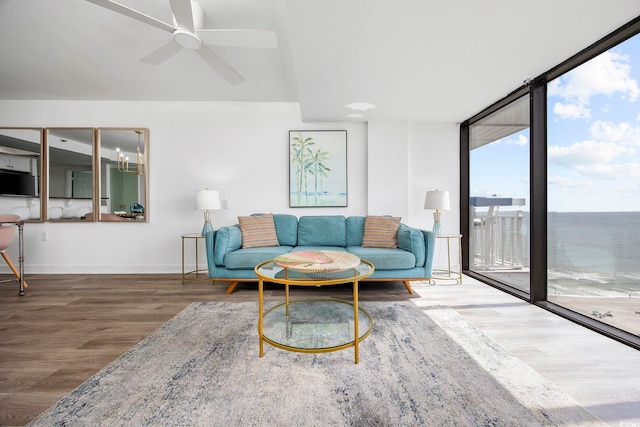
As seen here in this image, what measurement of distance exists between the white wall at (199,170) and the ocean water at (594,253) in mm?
1545

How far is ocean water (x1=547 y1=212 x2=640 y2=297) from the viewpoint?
2.03 metres

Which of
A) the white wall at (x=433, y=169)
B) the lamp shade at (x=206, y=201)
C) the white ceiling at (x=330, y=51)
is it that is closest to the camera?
the white ceiling at (x=330, y=51)

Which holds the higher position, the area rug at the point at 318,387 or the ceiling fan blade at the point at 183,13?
the ceiling fan blade at the point at 183,13

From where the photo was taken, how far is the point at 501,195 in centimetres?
330

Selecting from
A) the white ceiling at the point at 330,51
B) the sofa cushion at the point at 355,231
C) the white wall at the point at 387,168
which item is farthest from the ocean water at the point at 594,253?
the sofa cushion at the point at 355,231

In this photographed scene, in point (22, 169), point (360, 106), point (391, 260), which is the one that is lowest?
point (391, 260)

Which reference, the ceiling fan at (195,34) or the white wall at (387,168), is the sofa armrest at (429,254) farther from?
the ceiling fan at (195,34)

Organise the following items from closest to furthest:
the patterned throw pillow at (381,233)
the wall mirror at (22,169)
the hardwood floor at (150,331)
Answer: the hardwood floor at (150,331)
the patterned throw pillow at (381,233)
the wall mirror at (22,169)

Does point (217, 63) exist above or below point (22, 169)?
above

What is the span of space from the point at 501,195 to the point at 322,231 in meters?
2.28

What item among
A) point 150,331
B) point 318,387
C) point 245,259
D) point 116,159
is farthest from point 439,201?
point 116,159

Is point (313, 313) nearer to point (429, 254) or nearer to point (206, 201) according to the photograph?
point (429, 254)

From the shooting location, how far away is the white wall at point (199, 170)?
12.6 ft

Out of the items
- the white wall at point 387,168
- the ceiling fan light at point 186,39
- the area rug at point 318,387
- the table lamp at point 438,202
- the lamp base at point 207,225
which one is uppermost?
the ceiling fan light at point 186,39
